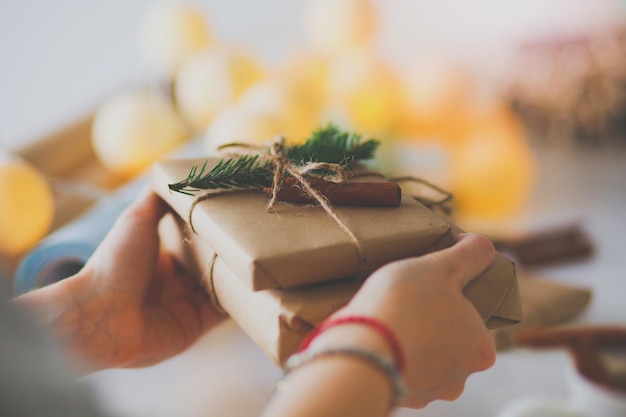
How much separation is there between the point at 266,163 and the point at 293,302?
141 mm

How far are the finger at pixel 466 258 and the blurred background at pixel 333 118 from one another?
332 mm

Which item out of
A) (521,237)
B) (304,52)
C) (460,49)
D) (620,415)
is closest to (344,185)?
(620,415)

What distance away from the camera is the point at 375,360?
0.35 meters

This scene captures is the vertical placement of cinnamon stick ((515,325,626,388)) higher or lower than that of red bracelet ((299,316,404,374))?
lower

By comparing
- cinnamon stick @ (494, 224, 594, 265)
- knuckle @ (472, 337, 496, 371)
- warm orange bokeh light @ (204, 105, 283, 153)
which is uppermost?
warm orange bokeh light @ (204, 105, 283, 153)

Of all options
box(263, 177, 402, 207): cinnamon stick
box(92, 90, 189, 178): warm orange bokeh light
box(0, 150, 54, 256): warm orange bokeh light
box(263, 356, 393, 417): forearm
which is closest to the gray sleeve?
box(263, 356, 393, 417): forearm

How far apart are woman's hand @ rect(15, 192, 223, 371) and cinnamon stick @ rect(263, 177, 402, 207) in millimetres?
186

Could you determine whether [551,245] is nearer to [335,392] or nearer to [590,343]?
[590,343]

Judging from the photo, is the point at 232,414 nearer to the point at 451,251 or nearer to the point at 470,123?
the point at 451,251

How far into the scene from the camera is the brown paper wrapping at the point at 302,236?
0.39m

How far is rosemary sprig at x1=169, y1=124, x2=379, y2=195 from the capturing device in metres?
0.48

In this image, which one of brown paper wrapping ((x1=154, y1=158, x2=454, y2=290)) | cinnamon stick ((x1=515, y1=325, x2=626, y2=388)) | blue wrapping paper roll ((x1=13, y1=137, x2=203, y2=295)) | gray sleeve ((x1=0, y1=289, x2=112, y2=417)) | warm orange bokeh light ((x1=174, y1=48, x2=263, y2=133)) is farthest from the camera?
warm orange bokeh light ((x1=174, y1=48, x2=263, y2=133))

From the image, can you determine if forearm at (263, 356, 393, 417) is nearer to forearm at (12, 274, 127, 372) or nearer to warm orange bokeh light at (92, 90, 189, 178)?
forearm at (12, 274, 127, 372)

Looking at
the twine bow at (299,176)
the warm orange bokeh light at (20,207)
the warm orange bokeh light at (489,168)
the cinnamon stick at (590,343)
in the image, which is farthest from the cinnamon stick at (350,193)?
the warm orange bokeh light at (489,168)
